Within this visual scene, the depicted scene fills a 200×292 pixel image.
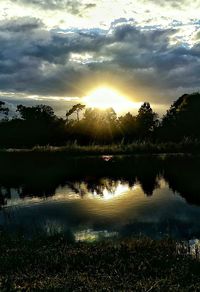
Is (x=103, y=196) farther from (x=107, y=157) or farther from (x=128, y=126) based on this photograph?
(x=128, y=126)

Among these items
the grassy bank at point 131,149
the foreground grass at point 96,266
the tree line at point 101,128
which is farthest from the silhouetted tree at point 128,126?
the foreground grass at point 96,266

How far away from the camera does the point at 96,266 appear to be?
12.6 metres

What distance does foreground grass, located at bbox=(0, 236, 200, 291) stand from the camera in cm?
1075

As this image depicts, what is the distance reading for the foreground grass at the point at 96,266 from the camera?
10750mm

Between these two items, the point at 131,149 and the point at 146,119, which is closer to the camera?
the point at 131,149

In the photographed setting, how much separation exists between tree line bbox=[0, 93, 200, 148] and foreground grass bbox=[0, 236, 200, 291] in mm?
47104

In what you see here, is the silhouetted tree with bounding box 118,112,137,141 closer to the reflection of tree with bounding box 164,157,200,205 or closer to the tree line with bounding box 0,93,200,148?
the tree line with bounding box 0,93,200,148

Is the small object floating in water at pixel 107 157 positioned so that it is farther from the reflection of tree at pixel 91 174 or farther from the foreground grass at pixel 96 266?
the foreground grass at pixel 96 266

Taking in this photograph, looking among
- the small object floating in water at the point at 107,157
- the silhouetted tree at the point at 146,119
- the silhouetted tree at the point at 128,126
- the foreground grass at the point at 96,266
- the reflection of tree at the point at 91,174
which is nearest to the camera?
the foreground grass at the point at 96,266

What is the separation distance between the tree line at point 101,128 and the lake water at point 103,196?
2186 centimetres

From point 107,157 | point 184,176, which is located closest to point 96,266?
point 184,176

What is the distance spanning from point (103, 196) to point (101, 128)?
2128 inches

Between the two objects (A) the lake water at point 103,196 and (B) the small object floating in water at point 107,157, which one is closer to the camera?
(A) the lake water at point 103,196

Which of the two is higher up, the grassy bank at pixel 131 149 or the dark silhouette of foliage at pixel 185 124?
the dark silhouette of foliage at pixel 185 124
